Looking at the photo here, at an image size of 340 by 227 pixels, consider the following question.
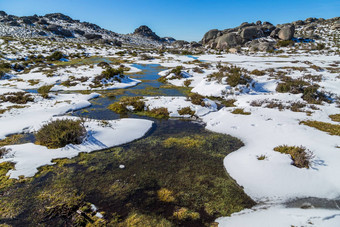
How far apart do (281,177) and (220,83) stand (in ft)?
43.8

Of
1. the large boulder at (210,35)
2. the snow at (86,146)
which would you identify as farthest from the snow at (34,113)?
the large boulder at (210,35)

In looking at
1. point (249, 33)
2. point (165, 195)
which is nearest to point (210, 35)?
point (249, 33)

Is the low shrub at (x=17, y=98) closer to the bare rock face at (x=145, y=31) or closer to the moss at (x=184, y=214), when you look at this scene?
the moss at (x=184, y=214)

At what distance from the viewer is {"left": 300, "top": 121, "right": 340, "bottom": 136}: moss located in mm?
8297

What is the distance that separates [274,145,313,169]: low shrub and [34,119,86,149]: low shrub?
8.95m

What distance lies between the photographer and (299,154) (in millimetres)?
6246

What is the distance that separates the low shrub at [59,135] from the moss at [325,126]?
39.6ft

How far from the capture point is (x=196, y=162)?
7.00m

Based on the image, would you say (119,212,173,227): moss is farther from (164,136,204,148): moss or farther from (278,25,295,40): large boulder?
(278,25,295,40): large boulder

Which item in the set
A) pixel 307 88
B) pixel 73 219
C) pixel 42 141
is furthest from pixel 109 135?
pixel 307 88

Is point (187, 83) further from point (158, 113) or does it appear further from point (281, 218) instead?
point (281, 218)

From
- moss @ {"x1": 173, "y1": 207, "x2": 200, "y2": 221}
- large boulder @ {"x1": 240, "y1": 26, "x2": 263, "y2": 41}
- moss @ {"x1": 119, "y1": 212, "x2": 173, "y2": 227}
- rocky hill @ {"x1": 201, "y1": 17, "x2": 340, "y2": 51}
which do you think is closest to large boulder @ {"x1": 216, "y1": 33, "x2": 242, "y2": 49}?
rocky hill @ {"x1": 201, "y1": 17, "x2": 340, "y2": 51}

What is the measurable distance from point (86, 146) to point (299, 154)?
8840 millimetres

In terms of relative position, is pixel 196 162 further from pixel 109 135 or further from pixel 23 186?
pixel 23 186
